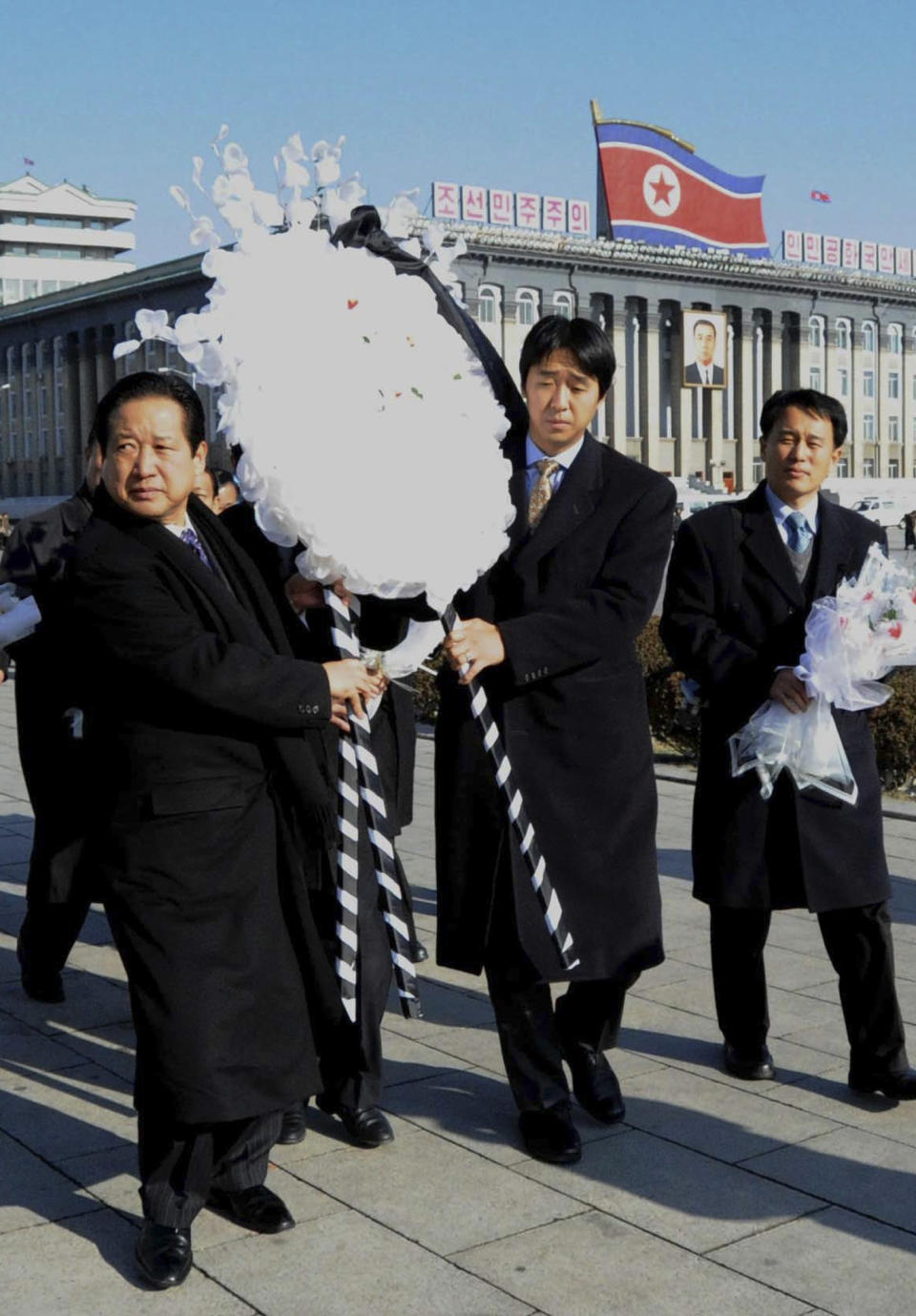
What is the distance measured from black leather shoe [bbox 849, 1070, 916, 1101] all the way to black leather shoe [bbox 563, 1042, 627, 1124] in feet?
2.24

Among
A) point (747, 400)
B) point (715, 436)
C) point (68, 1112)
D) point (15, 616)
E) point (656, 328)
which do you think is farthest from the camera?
point (747, 400)

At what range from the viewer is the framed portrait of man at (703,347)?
81562mm

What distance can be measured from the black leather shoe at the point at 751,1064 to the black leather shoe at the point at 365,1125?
1.05 metres

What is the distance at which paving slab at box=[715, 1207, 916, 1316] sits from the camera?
132 inches

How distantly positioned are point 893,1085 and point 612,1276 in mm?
1397

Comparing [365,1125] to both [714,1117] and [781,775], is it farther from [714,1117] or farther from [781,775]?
[781,775]

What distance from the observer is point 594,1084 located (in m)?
4.42

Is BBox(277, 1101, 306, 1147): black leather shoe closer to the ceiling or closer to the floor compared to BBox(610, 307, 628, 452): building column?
closer to the floor

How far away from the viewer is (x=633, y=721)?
4297 millimetres

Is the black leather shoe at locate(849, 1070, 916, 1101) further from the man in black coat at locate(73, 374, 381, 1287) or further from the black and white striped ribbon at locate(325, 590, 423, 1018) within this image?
the man in black coat at locate(73, 374, 381, 1287)

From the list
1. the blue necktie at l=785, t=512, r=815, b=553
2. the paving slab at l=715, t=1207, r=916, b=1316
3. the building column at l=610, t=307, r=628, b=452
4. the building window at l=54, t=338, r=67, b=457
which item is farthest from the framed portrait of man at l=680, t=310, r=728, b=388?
the paving slab at l=715, t=1207, r=916, b=1316

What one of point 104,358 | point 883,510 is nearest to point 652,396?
point 883,510

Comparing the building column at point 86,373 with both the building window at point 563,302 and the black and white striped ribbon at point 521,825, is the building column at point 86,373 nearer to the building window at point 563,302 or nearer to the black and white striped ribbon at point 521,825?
the building window at point 563,302

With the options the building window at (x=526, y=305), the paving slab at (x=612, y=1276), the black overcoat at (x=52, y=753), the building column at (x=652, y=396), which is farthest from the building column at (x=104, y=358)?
the paving slab at (x=612, y=1276)
